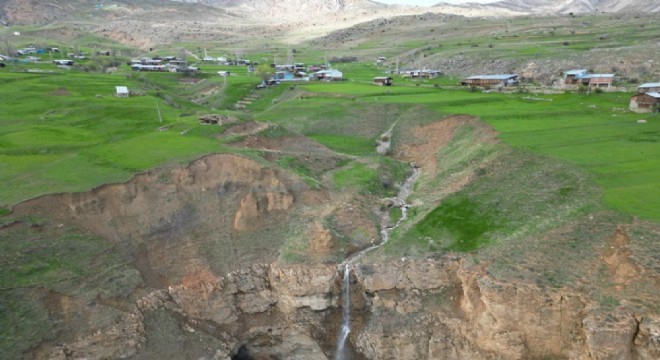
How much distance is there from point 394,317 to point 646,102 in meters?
41.0

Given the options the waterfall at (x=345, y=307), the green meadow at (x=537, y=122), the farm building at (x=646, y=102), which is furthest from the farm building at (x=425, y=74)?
the waterfall at (x=345, y=307)

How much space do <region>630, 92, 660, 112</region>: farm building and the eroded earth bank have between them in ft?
69.3

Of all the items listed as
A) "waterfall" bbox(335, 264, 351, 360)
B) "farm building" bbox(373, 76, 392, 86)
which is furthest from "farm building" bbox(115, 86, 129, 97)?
"waterfall" bbox(335, 264, 351, 360)

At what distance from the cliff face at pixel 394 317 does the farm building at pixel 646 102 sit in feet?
118

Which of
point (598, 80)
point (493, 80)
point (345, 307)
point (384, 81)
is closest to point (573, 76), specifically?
point (598, 80)

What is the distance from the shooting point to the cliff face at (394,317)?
2445cm

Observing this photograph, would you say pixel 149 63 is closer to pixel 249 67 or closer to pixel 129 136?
pixel 249 67

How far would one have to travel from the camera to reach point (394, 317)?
98.7 feet

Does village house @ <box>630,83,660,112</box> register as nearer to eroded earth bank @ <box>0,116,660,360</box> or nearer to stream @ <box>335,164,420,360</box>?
eroded earth bank @ <box>0,116,660,360</box>

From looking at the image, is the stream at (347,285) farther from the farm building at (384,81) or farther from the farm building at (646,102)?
the farm building at (384,81)

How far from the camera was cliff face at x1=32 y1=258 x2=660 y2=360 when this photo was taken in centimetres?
2445

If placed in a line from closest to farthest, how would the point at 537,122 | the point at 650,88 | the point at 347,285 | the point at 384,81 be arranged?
1. the point at 347,285
2. the point at 537,122
3. the point at 650,88
4. the point at 384,81

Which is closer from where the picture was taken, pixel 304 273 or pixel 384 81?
pixel 304 273

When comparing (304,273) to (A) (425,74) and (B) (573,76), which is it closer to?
A: (B) (573,76)
